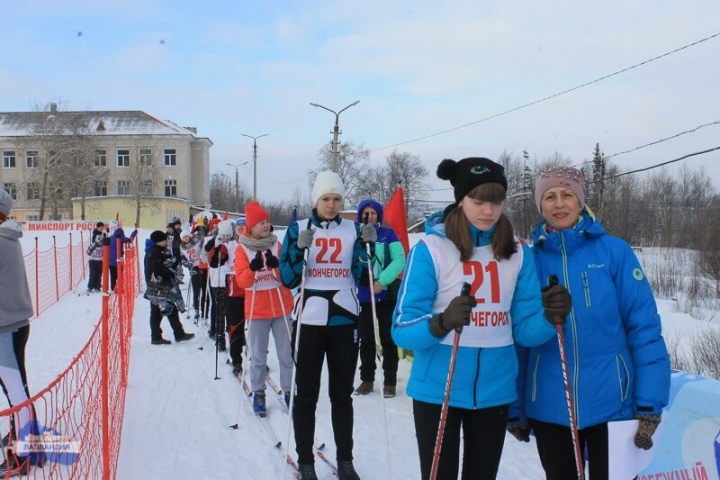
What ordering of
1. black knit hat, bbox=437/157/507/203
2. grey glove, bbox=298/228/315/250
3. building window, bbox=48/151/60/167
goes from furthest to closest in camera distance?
building window, bbox=48/151/60/167
grey glove, bbox=298/228/315/250
black knit hat, bbox=437/157/507/203

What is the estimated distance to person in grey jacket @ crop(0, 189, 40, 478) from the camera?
396 cm

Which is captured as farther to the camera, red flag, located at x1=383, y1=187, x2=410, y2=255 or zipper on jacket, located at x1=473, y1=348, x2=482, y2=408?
red flag, located at x1=383, y1=187, x2=410, y2=255

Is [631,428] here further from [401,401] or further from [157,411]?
[157,411]

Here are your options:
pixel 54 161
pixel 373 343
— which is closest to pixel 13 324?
pixel 373 343

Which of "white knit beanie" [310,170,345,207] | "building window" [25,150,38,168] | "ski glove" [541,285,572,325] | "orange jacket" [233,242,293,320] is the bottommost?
"orange jacket" [233,242,293,320]

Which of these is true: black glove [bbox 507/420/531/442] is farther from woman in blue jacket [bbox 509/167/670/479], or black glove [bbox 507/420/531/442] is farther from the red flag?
the red flag

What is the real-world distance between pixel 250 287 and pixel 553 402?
3534 millimetres

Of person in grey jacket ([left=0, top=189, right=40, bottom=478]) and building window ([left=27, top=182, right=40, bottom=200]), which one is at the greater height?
building window ([left=27, top=182, right=40, bottom=200])

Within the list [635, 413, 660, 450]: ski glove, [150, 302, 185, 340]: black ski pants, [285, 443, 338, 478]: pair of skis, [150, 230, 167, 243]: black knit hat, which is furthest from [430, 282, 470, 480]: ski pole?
[150, 230, 167, 243]: black knit hat

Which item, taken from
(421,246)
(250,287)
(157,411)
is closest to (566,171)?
(421,246)

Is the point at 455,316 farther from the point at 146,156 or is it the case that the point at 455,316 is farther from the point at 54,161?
the point at 146,156

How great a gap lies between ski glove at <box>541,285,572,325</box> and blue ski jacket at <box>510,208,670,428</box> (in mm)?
202

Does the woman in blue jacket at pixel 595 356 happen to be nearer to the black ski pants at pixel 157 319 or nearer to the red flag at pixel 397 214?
the red flag at pixel 397 214

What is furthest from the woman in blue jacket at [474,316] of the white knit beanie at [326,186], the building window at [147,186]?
the building window at [147,186]
